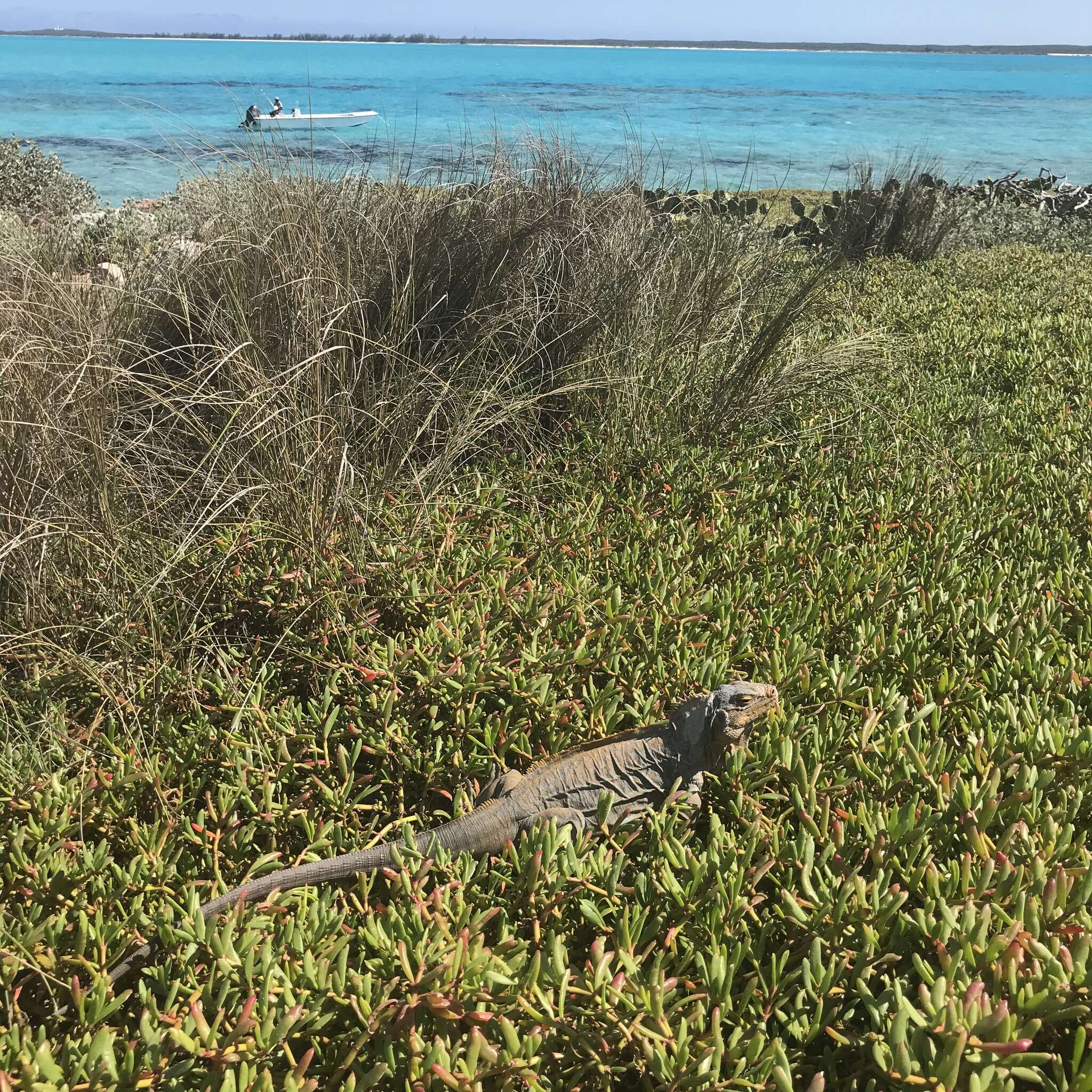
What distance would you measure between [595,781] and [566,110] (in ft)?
39.3

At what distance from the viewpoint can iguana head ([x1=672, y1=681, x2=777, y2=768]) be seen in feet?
7.07

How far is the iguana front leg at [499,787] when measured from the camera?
2076 millimetres

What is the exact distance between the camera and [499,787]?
2.09m

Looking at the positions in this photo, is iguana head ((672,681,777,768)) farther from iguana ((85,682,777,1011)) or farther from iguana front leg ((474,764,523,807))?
iguana front leg ((474,764,523,807))

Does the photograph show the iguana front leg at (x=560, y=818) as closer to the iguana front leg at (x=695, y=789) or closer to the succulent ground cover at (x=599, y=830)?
the succulent ground cover at (x=599, y=830)

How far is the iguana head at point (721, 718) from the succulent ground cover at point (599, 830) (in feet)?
0.22

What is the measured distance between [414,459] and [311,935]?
248 cm

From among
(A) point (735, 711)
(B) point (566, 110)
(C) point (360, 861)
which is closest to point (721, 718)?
(A) point (735, 711)

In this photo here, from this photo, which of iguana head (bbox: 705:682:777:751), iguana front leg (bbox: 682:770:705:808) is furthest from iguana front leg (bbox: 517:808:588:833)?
iguana head (bbox: 705:682:777:751)

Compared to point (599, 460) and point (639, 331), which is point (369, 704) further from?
point (639, 331)

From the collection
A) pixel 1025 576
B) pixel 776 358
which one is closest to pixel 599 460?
pixel 776 358

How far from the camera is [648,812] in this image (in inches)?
79.3

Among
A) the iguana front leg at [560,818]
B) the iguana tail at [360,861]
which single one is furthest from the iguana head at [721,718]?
the iguana tail at [360,861]

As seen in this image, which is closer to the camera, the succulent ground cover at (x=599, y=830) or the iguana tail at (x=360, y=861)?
the succulent ground cover at (x=599, y=830)
